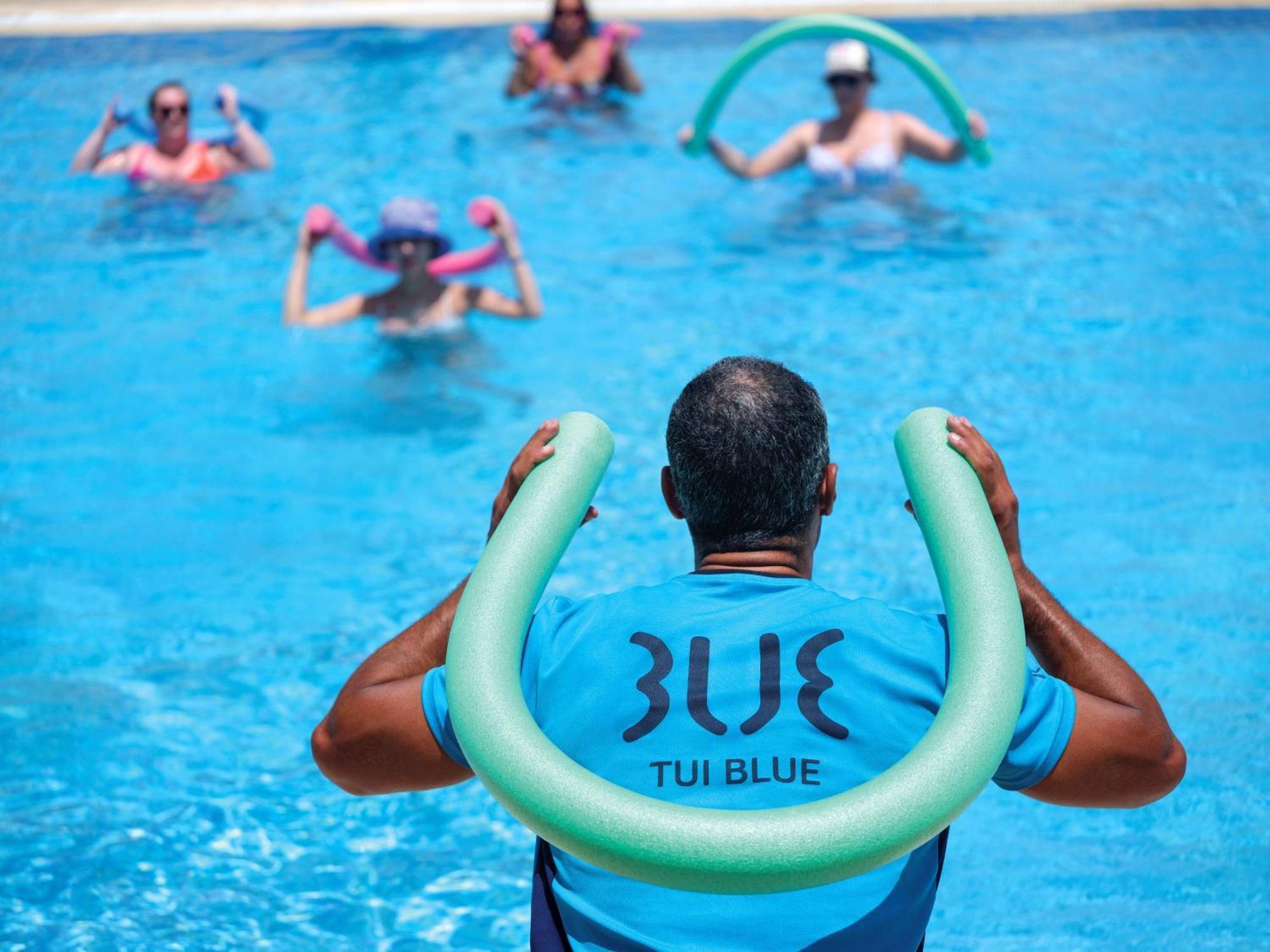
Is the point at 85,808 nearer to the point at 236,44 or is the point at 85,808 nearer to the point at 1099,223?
the point at 1099,223

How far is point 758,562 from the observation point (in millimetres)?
2307

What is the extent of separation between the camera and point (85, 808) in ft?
15.0

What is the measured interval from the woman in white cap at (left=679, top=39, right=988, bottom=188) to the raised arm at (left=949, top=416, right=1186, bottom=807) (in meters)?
6.77

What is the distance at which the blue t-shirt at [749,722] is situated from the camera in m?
2.02

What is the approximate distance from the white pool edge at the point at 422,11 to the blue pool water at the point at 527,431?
1.15 metres

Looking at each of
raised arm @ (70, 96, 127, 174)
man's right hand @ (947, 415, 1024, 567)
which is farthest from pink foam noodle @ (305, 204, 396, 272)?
man's right hand @ (947, 415, 1024, 567)

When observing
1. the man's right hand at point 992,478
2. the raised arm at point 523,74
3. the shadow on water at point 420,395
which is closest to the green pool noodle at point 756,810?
the man's right hand at point 992,478

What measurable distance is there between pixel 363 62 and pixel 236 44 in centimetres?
136

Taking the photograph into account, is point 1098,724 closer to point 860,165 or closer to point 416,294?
point 416,294

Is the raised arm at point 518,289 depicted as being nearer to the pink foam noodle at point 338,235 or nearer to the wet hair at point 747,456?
the pink foam noodle at point 338,235

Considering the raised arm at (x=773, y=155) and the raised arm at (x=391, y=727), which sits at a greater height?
the raised arm at (x=391, y=727)

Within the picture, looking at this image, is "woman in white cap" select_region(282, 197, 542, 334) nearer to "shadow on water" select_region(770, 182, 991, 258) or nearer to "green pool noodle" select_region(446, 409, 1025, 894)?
"shadow on water" select_region(770, 182, 991, 258)

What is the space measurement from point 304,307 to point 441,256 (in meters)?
0.76

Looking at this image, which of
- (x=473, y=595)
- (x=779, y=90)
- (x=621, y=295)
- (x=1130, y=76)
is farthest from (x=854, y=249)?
(x=473, y=595)
